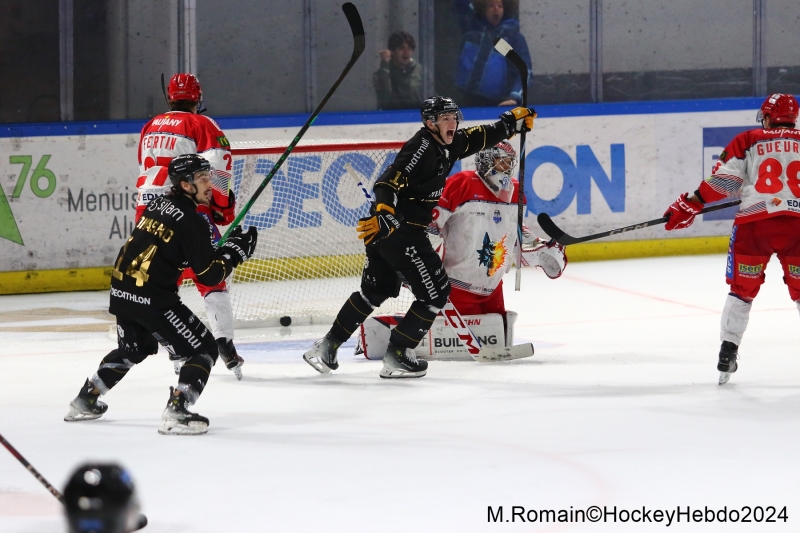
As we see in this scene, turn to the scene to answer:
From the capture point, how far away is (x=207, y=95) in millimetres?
7859

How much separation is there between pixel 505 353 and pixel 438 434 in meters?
1.45

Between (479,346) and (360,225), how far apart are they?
93 cm

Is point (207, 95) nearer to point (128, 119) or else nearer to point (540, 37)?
point (128, 119)

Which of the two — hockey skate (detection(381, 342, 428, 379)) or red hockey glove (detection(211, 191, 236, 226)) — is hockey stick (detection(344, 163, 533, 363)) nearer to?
hockey skate (detection(381, 342, 428, 379))

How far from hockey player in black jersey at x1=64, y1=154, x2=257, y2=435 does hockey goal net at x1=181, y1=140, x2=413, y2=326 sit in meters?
2.34

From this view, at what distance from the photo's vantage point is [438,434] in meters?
3.84

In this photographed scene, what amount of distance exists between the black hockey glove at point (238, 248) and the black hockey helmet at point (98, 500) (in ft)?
8.31

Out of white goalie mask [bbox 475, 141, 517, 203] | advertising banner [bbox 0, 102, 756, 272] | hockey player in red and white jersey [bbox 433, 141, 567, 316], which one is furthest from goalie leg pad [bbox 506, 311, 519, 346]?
advertising banner [bbox 0, 102, 756, 272]

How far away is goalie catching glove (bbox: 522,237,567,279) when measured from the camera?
17.6 ft

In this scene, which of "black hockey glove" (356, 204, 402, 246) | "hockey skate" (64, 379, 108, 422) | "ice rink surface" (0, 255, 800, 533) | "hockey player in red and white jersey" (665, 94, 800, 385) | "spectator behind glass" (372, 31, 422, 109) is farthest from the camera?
"spectator behind glass" (372, 31, 422, 109)

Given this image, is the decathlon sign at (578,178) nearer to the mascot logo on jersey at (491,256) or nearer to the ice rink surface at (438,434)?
the ice rink surface at (438,434)

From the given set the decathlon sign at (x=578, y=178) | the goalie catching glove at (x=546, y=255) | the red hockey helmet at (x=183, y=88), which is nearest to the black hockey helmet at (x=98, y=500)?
the red hockey helmet at (x=183, y=88)

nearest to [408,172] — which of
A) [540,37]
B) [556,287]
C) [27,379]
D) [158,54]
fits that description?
[27,379]

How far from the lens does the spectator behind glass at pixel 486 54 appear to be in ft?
27.4
